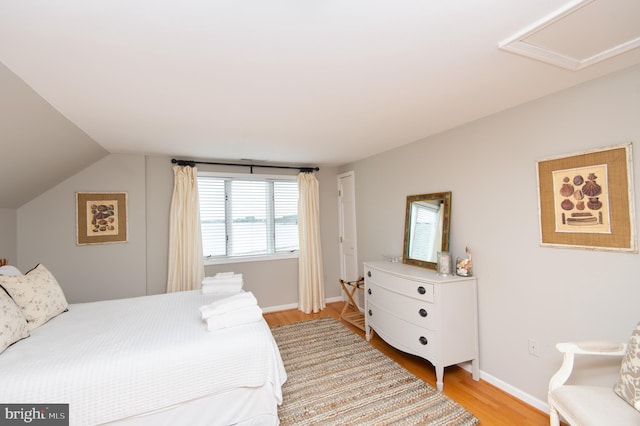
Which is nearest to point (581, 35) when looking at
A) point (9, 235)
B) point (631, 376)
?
point (631, 376)

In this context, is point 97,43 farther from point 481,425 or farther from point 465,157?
point 481,425

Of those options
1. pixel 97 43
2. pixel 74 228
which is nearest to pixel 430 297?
pixel 97 43

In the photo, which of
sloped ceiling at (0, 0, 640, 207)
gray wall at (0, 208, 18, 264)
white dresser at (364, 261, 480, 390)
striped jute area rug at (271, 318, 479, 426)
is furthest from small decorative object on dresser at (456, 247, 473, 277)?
gray wall at (0, 208, 18, 264)

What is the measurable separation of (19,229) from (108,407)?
284cm

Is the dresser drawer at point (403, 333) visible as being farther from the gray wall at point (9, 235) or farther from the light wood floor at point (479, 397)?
the gray wall at point (9, 235)

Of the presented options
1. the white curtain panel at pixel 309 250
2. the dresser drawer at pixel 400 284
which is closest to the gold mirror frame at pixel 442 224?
the dresser drawer at pixel 400 284

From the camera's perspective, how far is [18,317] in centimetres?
180

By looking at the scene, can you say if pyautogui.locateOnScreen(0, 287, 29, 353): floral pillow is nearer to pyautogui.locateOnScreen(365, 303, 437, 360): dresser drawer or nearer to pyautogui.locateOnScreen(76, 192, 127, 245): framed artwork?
pyautogui.locateOnScreen(76, 192, 127, 245): framed artwork

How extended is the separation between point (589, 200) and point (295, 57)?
6.84ft

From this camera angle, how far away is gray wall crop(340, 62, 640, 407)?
173 centimetres

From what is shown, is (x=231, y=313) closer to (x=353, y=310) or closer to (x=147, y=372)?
(x=147, y=372)

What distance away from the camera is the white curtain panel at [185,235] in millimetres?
3664

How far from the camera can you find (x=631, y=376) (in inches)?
55.1

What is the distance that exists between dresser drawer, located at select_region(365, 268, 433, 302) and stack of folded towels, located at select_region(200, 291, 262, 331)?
1384 millimetres
